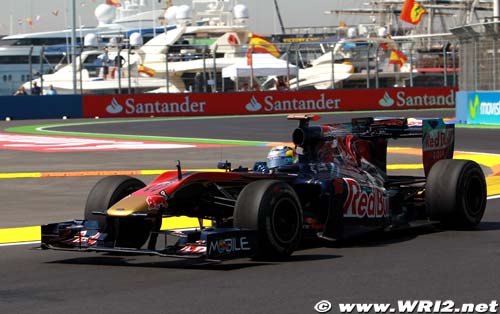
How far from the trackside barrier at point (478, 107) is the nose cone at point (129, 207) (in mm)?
25668

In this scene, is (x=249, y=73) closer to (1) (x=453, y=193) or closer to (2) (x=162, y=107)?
(2) (x=162, y=107)

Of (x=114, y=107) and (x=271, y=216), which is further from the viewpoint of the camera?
(x=114, y=107)

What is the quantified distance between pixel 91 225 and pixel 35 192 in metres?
6.95

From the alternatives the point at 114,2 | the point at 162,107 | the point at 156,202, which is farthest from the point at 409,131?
the point at 114,2

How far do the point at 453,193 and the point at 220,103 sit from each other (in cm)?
3652

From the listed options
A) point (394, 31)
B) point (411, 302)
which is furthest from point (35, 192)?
point (394, 31)

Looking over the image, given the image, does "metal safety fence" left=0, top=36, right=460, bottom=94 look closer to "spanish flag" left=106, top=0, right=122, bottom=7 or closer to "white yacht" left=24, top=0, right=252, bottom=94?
"white yacht" left=24, top=0, right=252, bottom=94

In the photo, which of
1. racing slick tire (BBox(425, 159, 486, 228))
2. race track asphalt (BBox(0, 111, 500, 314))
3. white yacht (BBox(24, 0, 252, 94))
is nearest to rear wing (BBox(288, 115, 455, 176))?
racing slick tire (BBox(425, 159, 486, 228))

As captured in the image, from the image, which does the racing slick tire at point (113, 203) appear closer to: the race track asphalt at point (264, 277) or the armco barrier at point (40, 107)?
the race track asphalt at point (264, 277)

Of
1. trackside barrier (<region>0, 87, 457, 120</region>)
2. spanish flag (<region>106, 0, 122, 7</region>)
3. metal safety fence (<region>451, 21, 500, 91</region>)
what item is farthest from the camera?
spanish flag (<region>106, 0, 122, 7</region>)

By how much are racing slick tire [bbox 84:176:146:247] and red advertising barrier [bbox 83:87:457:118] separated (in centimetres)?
3597

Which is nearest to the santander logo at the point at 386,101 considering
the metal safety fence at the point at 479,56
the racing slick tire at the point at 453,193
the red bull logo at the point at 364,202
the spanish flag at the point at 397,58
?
the spanish flag at the point at 397,58

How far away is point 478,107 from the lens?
115 ft

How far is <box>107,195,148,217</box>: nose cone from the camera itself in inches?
360
